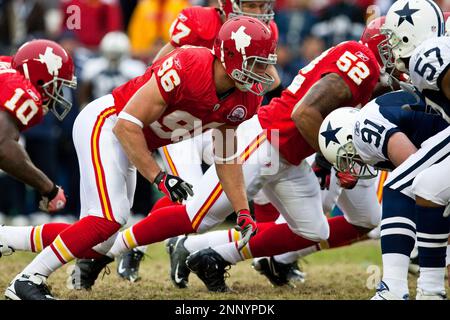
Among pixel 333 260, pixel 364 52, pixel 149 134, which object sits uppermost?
pixel 364 52

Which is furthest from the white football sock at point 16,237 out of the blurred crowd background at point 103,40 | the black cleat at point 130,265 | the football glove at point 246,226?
the blurred crowd background at point 103,40

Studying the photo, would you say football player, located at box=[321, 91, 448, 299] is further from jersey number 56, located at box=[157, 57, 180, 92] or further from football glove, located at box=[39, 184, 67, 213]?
football glove, located at box=[39, 184, 67, 213]

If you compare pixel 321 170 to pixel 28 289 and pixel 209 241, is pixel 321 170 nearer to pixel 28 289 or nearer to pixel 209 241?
pixel 209 241

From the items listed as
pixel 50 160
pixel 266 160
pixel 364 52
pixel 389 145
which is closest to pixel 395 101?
pixel 389 145

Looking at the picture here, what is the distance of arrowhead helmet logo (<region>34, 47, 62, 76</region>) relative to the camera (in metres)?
5.17

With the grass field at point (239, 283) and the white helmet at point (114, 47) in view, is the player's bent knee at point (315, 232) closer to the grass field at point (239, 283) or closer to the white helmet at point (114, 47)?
the grass field at point (239, 283)

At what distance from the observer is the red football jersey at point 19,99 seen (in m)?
4.91

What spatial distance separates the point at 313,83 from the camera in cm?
534

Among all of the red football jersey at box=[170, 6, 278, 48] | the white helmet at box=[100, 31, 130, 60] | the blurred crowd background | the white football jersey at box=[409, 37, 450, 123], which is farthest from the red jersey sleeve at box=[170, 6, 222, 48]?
the white helmet at box=[100, 31, 130, 60]

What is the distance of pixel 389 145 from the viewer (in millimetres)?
4551

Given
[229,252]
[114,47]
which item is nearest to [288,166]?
[229,252]

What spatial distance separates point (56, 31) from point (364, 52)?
6.23m
